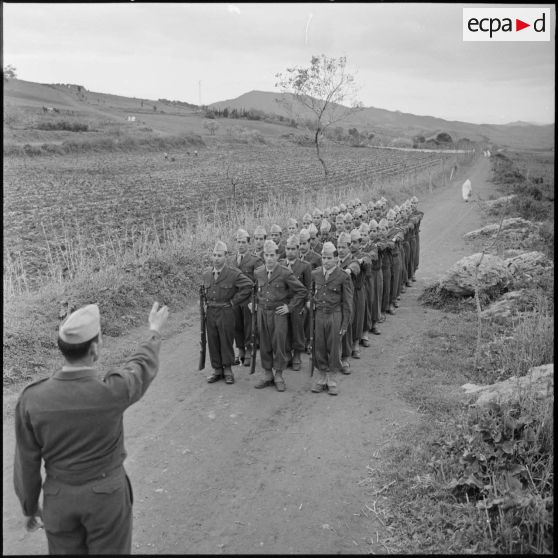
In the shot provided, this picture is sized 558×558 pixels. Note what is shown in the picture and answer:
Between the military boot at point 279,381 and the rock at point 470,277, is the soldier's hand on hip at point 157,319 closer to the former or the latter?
the military boot at point 279,381

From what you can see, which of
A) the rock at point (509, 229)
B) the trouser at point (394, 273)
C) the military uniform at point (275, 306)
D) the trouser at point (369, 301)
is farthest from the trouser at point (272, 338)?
the rock at point (509, 229)

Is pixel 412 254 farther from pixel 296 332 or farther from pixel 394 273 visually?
pixel 296 332

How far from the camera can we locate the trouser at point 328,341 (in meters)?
7.54

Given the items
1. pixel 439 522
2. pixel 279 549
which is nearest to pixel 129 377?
pixel 279 549

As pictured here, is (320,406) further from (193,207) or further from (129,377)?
(193,207)

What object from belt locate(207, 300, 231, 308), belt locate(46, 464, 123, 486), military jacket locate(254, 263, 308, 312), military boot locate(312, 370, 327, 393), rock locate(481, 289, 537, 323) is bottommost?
military boot locate(312, 370, 327, 393)

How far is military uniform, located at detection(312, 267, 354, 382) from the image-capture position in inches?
297

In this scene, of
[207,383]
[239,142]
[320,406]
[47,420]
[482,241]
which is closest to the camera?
[47,420]

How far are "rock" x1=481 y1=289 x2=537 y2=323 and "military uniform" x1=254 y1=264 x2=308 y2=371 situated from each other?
4.35m

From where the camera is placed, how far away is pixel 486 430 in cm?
530

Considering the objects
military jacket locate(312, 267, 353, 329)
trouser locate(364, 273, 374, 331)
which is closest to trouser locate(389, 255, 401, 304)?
trouser locate(364, 273, 374, 331)

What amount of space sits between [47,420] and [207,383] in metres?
4.60

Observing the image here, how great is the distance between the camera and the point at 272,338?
776cm

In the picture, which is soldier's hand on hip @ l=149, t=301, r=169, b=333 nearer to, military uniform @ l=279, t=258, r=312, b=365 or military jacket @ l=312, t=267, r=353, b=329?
military jacket @ l=312, t=267, r=353, b=329
